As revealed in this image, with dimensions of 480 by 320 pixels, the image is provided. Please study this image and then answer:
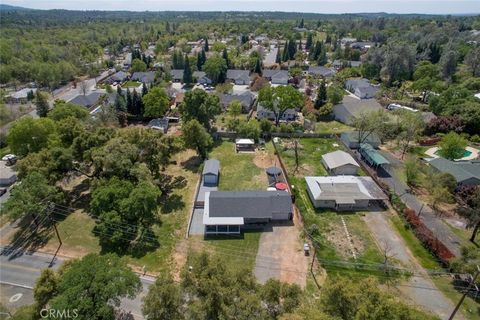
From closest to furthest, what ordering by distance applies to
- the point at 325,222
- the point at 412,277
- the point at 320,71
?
the point at 412,277 < the point at 325,222 < the point at 320,71

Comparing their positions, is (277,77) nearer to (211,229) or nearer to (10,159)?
(211,229)

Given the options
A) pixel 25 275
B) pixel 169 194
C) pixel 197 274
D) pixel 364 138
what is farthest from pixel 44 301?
pixel 364 138

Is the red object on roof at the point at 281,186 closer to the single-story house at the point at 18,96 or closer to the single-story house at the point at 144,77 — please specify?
the single-story house at the point at 144,77

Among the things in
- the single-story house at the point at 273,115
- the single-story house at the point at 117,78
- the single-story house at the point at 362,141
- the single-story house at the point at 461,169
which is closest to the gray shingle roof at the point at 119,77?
the single-story house at the point at 117,78

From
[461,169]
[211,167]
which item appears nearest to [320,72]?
[461,169]

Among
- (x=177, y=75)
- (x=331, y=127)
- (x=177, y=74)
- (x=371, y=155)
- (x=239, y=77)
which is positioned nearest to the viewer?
(x=371, y=155)

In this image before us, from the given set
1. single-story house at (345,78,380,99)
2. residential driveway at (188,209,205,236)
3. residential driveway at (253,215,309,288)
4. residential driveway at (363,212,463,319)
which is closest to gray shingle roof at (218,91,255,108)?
single-story house at (345,78,380,99)
